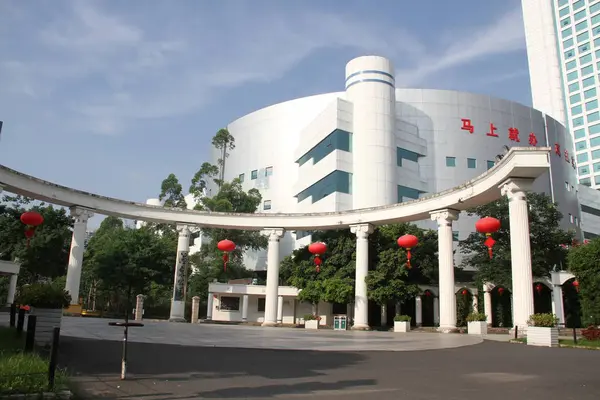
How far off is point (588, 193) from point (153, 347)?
7321cm

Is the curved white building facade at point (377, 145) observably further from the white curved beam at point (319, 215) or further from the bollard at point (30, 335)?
the bollard at point (30, 335)

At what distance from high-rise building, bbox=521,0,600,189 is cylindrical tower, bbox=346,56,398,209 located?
67.2 metres

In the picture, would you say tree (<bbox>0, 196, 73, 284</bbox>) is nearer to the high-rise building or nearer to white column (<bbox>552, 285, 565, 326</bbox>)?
white column (<bbox>552, 285, 565, 326</bbox>)

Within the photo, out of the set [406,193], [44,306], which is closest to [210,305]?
[406,193]

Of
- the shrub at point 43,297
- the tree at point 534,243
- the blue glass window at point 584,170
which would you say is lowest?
the shrub at point 43,297

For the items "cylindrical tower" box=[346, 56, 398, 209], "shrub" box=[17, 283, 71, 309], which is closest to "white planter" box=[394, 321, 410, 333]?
"cylindrical tower" box=[346, 56, 398, 209]

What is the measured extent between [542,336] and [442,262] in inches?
381

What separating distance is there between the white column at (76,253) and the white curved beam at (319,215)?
56 cm

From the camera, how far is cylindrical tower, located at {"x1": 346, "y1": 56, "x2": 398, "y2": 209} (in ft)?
141

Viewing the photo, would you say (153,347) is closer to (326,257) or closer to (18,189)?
(18,189)

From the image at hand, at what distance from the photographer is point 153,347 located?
1264cm

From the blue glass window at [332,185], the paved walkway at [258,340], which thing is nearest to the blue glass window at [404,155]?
the blue glass window at [332,185]

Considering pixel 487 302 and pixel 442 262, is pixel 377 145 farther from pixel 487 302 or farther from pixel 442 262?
pixel 442 262

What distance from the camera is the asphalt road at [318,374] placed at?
7.10 metres
